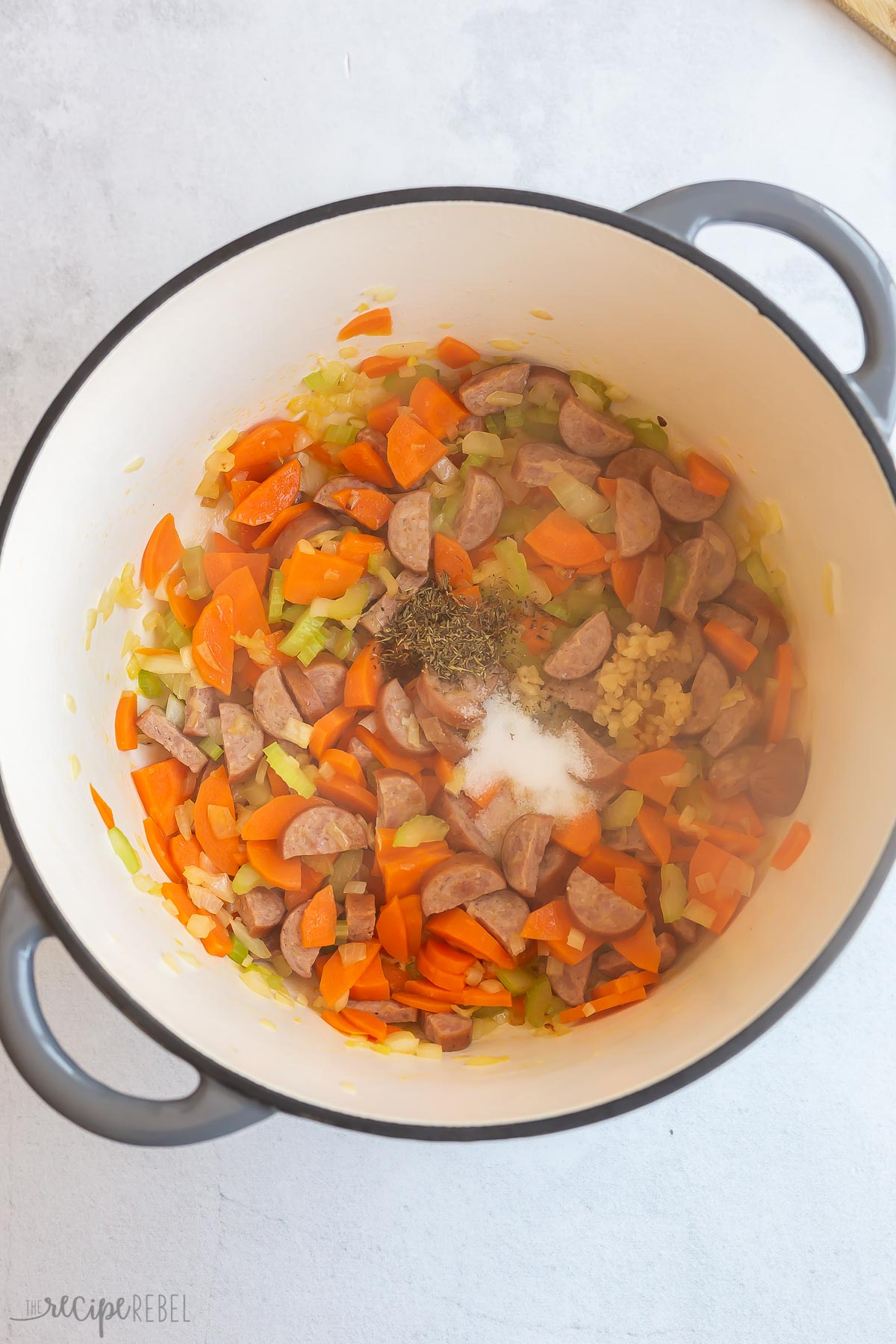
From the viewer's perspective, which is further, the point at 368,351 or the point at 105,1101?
the point at 368,351

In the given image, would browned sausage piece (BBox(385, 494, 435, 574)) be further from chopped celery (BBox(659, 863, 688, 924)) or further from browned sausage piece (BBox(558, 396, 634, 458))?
chopped celery (BBox(659, 863, 688, 924))

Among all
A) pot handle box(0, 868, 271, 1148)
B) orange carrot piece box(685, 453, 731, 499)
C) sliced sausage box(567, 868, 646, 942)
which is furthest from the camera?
orange carrot piece box(685, 453, 731, 499)

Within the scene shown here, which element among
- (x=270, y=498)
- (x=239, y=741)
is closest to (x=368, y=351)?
(x=270, y=498)

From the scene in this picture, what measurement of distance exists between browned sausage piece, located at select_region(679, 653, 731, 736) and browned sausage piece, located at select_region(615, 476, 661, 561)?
244 mm

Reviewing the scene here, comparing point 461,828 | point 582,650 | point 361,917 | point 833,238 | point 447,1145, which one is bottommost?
point 447,1145

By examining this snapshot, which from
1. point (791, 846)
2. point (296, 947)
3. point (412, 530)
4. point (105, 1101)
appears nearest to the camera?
point (105, 1101)

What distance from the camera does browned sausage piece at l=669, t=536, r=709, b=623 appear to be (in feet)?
5.49

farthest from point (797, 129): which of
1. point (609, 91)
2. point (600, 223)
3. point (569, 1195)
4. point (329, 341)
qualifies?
point (569, 1195)

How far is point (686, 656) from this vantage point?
1.70 m

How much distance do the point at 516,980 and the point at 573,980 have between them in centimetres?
11

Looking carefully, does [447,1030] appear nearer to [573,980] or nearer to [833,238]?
[573,980]

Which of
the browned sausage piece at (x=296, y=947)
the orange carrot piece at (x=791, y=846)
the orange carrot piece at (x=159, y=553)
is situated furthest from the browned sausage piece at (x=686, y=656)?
the orange carrot piece at (x=159, y=553)

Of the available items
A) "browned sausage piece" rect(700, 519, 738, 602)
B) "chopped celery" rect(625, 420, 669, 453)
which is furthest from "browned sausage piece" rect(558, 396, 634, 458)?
"browned sausage piece" rect(700, 519, 738, 602)

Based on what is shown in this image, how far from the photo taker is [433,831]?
1.69 meters
